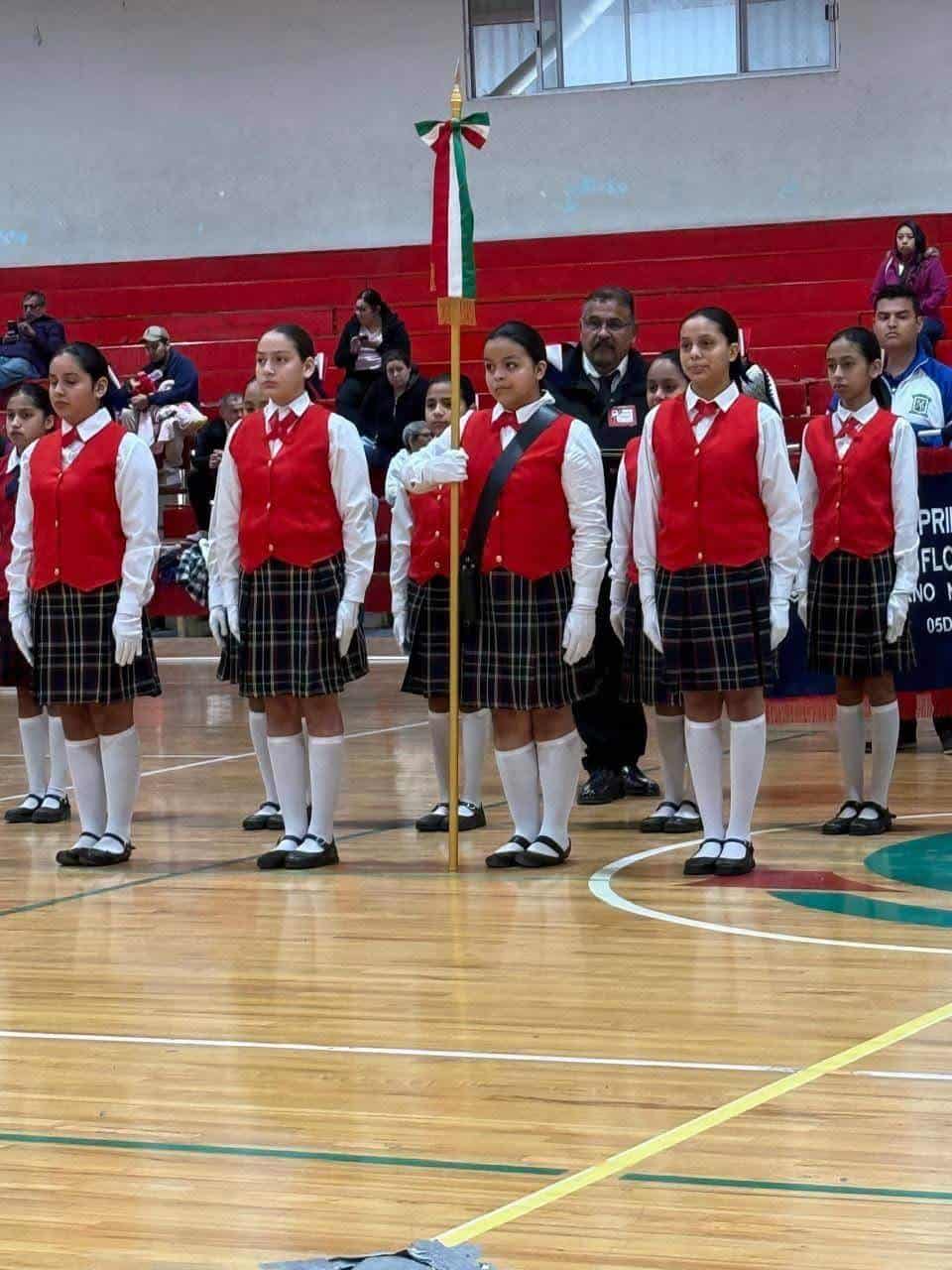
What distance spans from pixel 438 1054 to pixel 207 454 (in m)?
9.60

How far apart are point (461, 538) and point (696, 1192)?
3468 millimetres

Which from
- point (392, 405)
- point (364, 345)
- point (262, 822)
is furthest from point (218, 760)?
point (364, 345)

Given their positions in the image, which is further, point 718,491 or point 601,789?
point 601,789

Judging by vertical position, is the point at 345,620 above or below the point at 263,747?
above

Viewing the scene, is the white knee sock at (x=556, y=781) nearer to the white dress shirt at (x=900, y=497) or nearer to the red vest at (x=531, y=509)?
the red vest at (x=531, y=509)

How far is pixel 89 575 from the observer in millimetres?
6441

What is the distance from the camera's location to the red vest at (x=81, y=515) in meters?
6.41

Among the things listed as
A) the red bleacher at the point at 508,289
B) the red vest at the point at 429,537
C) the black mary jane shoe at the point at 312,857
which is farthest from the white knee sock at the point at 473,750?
the red bleacher at the point at 508,289

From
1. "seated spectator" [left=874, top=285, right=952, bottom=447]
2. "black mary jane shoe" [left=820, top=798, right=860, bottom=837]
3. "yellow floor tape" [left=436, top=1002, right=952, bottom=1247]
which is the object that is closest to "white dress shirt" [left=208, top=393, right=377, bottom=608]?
"black mary jane shoe" [left=820, top=798, right=860, bottom=837]

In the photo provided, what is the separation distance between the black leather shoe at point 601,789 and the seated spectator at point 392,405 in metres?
5.42

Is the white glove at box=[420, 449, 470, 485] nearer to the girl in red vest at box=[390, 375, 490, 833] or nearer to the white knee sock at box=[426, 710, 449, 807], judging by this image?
the girl in red vest at box=[390, 375, 490, 833]

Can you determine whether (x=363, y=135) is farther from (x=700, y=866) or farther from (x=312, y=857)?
(x=700, y=866)

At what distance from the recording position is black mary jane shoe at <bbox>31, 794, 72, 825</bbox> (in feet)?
25.1

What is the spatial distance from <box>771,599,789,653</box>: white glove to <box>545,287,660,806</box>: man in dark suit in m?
1.29
